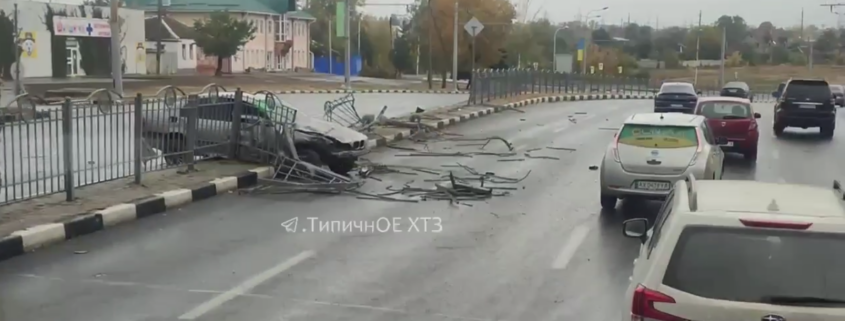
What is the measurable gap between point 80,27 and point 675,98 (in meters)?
40.2

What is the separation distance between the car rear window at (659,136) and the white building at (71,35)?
46953 millimetres

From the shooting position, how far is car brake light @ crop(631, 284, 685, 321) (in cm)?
446

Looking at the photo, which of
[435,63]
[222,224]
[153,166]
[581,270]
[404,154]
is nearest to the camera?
[581,270]

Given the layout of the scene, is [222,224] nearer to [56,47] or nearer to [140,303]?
[140,303]

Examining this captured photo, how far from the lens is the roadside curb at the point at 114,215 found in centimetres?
932

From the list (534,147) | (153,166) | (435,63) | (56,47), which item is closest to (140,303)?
(153,166)

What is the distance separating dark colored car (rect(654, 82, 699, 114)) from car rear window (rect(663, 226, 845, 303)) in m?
30.6

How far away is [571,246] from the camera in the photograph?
33.1ft

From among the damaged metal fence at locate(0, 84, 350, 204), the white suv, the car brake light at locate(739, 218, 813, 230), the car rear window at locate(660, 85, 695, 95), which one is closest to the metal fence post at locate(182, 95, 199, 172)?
the damaged metal fence at locate(0, 84, 350, 204)

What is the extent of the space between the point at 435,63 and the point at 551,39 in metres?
34.1

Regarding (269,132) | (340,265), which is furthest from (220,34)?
(340,265)

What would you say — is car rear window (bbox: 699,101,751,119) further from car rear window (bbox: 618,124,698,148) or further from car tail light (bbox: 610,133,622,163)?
car tail light (bbox: 610,133,622,163)

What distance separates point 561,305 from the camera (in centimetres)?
755

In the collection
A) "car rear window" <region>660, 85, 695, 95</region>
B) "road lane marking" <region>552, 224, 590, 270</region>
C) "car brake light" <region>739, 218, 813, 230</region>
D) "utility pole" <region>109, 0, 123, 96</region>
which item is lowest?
"road lane marking" <region>552, 224, 590, 270</region>
